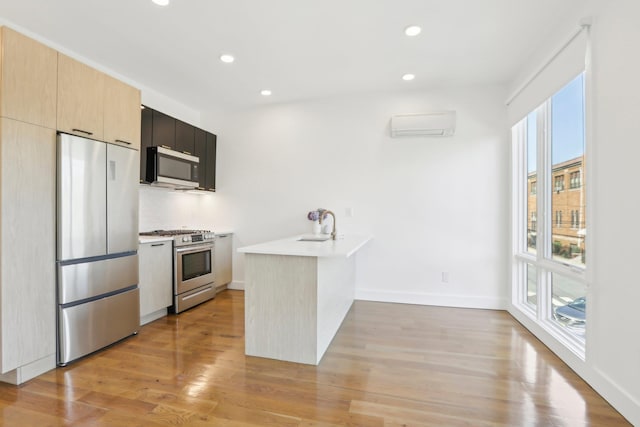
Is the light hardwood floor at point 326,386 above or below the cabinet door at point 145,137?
below

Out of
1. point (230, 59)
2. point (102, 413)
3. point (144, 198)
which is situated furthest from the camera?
point (144, 198)

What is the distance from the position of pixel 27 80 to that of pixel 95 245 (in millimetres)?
1230

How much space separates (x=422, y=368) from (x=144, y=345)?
233 centimetres

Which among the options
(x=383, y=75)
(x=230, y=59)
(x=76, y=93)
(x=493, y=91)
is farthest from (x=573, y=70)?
(x=76, y=93)

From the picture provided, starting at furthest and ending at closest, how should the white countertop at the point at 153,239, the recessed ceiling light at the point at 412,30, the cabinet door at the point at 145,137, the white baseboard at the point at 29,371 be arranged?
the cabinet door at the point at 145,137
the white countertop at the point at 153,239
the recessed ceiling light at the point at 412,30
the white baseboard at the point at 29,371

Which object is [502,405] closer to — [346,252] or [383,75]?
[346,252]

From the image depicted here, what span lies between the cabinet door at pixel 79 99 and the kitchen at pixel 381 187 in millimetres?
1332

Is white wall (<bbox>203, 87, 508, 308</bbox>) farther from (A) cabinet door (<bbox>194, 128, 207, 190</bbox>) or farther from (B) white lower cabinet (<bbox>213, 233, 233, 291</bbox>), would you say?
(A) cabinet door (<bbox>194, 128, 207, 190</bbox>)

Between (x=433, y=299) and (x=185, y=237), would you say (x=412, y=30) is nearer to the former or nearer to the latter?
(x=433, y=299)

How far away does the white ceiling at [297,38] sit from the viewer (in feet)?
7.55

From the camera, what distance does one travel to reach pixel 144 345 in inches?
104

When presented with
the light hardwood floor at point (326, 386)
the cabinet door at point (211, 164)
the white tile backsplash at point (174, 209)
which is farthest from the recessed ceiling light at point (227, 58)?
the light hardwood floor at point (326, 386)

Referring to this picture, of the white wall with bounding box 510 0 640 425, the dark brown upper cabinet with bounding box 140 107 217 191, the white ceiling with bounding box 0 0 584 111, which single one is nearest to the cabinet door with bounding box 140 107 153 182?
the dark brown upper cabinet with bounding box 140 107 217 191

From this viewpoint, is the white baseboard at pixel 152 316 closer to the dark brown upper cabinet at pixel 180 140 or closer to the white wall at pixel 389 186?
the white wall at pixel 389 186
